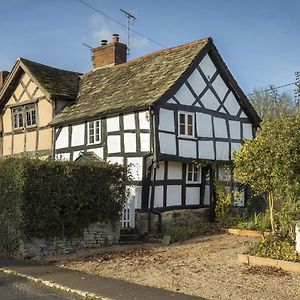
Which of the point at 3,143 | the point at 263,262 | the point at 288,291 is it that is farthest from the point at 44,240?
the point at 3,143

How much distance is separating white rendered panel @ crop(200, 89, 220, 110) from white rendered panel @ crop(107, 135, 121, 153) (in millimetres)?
4140

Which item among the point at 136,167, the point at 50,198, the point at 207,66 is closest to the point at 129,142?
the point at 136,167

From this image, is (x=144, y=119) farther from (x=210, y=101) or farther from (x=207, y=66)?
(x=207, y=66)

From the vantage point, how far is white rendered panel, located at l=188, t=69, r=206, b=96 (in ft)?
65.2

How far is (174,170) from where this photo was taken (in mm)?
18984

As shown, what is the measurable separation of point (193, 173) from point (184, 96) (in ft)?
10.9

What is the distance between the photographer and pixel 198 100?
2011cm

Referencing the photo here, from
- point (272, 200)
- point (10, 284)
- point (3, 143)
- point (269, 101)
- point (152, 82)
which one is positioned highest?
point (269, 101)

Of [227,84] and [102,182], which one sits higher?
[227,84]

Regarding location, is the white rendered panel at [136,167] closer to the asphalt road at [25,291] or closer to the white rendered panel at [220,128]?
the white rendered panel at [220,128]

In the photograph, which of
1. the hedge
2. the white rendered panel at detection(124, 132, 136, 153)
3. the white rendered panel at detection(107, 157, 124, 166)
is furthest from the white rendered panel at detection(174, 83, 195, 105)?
the hedge

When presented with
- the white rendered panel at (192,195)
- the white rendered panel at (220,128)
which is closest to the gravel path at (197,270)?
the white rendered panel at (192,195)

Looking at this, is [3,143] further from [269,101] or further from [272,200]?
[269,101]

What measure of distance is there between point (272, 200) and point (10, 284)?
7.82 metres
